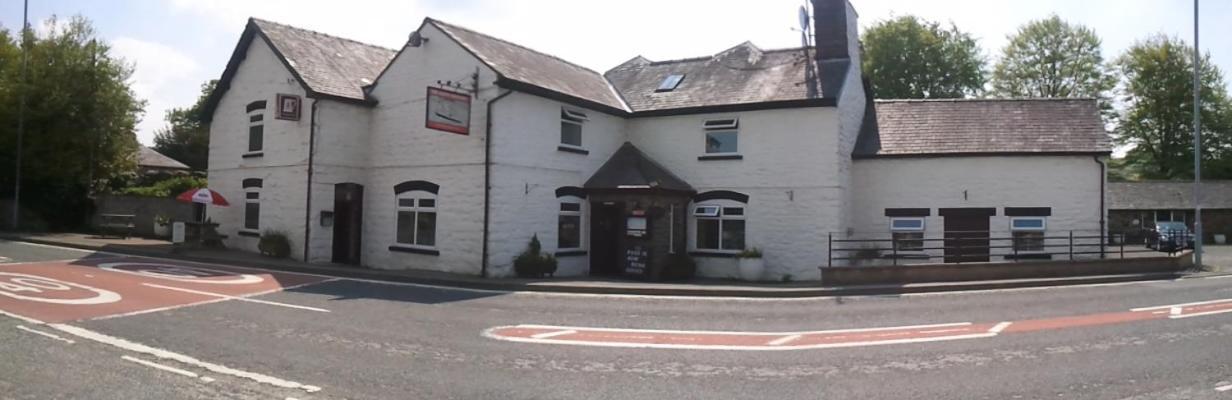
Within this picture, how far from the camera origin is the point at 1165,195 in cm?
4319

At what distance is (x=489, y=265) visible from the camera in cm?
1822

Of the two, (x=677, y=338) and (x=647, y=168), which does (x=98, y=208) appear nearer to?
(x=647, y=168)

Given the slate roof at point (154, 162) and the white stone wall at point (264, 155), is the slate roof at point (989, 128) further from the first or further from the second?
the slate roof at point (154, 162)

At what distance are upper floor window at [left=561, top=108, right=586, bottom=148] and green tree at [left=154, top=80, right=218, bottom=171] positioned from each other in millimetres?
47908

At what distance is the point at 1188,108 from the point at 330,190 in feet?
188

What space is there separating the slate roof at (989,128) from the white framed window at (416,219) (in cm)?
1227

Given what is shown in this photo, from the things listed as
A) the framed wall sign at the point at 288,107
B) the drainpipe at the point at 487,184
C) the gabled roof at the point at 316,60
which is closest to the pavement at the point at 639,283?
the drainpipe at the point at 487,184

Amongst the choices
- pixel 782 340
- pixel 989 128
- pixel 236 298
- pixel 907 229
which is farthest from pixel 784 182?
pixel 236 298

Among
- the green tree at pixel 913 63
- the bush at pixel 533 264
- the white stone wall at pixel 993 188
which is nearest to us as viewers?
the bush at pixel 533 264

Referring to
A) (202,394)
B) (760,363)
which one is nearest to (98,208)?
(202,394)

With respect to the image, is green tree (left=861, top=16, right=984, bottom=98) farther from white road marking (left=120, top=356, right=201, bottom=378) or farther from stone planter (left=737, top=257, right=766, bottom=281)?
white road marking (left=120, top=356, right=201, bottom=378)

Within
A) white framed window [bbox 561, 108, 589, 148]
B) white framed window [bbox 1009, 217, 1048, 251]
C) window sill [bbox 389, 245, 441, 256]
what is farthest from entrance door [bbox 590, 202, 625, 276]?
white framed window [bbox 1009, 217, 1048, 251]

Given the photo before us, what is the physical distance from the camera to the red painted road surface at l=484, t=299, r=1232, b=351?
31.6ft

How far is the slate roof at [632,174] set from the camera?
2036cm
